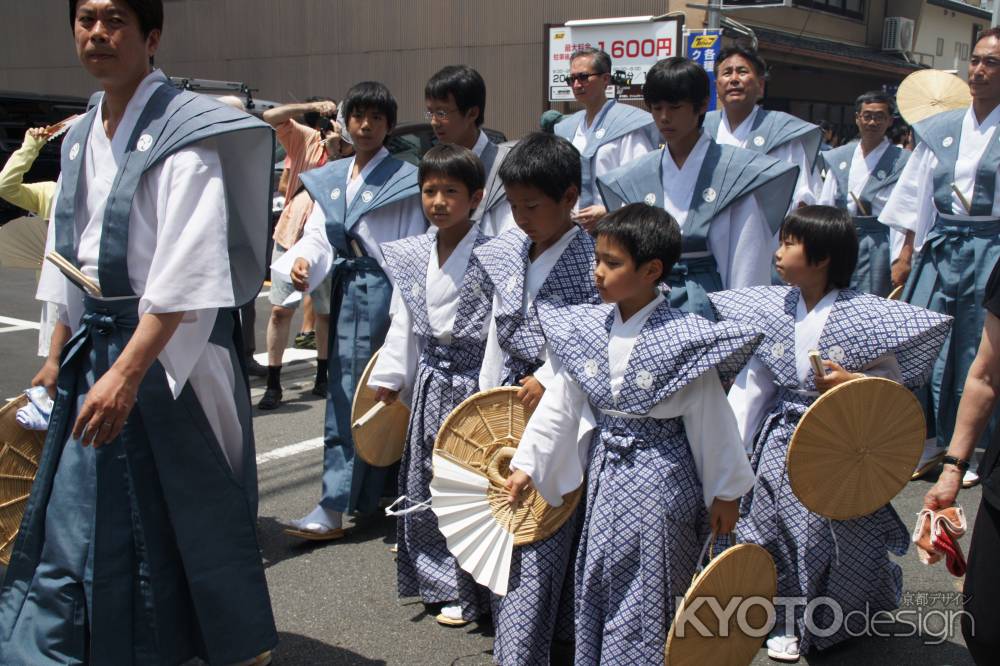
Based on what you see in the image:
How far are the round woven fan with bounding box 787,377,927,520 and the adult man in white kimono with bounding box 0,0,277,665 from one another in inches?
63.7

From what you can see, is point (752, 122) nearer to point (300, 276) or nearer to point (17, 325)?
point (300, 276)

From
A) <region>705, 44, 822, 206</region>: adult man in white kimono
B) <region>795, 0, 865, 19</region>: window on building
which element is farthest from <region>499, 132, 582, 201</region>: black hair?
<region>795, 0, 865, 19</region>: window on building

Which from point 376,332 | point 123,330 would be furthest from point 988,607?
point 376,332

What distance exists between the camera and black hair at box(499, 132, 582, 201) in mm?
3178

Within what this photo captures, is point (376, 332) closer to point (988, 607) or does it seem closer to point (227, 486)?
point (227, 486)

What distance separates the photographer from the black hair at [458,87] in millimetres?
4328

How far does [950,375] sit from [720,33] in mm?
9346

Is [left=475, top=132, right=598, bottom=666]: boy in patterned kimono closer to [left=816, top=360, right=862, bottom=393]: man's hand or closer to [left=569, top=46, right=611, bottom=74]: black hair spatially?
[left=816, top=360, right=862, bottom=393]: man's hand

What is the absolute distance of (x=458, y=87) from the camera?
4.33 meters

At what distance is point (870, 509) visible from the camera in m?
3.07

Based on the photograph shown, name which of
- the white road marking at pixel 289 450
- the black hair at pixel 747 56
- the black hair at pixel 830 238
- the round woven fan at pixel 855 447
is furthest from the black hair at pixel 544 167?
the white road marking at pixel 289 450

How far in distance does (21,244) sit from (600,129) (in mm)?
2877

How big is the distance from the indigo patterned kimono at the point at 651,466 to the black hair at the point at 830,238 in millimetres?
751
